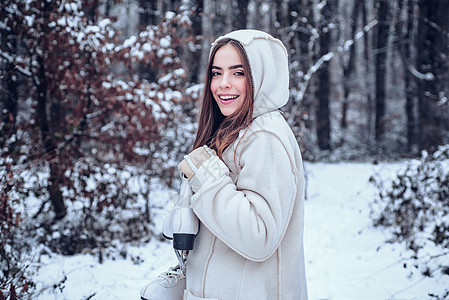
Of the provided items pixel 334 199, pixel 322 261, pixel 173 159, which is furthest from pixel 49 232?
pixel 334 199

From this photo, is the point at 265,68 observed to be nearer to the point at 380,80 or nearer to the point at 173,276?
the point at 173,276

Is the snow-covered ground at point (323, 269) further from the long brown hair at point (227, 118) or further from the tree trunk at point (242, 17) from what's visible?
the tree trunk at point (242, 17)

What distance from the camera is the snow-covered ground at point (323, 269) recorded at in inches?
137

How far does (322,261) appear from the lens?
14.8 feet

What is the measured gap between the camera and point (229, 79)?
1.68 m

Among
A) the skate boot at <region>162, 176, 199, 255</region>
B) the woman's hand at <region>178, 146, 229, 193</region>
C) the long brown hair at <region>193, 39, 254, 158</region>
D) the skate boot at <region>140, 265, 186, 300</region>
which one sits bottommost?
the skate boot at <region>140, 265, 186, 300</region>

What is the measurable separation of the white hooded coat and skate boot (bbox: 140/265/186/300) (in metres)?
0.11

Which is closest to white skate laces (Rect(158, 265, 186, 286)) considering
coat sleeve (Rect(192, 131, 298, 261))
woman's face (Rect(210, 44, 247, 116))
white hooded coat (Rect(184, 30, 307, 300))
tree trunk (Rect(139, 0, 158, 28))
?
white hooded coat (Rect(184, 30, 307, 300))

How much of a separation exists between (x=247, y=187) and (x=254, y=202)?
2.9 inches

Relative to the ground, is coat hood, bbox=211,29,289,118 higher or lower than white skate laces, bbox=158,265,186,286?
higher

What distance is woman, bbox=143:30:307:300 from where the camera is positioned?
144cm

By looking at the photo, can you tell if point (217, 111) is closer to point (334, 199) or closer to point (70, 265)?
point (70, 265)

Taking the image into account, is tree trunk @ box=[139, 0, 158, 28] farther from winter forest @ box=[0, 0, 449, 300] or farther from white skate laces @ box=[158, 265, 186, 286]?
white skate laces @ box=[158, 265, 186, 286]

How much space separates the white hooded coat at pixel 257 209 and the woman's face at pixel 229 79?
67 mm
